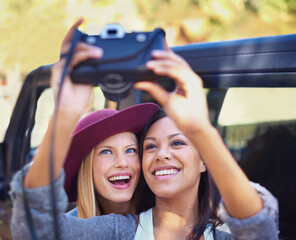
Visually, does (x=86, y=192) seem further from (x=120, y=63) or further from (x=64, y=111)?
(x=120, y=63)

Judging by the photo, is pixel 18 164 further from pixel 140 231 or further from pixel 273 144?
pixel 273 144

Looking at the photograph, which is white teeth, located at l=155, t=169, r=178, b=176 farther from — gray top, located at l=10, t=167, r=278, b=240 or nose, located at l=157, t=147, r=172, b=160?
gray top, located at l=10, t=167, r=278, b=240

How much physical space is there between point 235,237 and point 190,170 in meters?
0.55

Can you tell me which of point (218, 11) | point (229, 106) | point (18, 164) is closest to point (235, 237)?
point (229, 106)

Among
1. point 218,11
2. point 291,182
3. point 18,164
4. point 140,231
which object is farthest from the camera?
point 218,11

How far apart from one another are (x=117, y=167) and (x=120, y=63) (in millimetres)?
1088

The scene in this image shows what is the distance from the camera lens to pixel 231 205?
1.50 m

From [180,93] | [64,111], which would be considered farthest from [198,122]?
[64,111]

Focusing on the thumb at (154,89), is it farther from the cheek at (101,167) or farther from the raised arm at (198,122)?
the cheek at (101,167)

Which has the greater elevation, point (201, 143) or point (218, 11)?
point (218, 11)

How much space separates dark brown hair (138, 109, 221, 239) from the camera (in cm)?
203

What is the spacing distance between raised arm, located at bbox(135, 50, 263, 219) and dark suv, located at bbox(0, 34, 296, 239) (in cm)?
59

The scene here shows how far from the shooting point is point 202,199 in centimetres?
220

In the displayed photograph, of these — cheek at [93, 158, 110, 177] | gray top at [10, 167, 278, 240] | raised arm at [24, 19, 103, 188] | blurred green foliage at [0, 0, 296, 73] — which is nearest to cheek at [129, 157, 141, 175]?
cheek at [93, 158, 110, 177]
